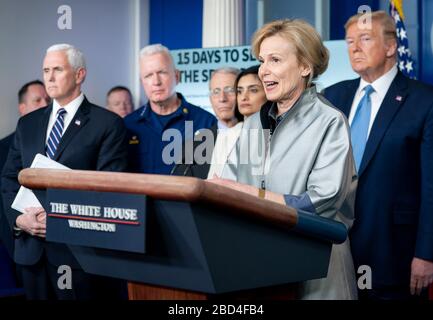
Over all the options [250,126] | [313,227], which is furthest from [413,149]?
[313,227]

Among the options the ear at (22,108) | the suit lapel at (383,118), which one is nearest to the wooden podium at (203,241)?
the suit lapel at (383,118)

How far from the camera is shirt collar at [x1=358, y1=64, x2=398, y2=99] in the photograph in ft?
10.2

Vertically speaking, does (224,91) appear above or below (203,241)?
above

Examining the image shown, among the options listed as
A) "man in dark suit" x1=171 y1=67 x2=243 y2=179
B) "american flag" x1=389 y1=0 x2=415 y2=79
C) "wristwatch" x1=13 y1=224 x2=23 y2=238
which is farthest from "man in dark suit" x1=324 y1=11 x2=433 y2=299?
"american flag" x1=389 y1=0 x2=415 y2=79

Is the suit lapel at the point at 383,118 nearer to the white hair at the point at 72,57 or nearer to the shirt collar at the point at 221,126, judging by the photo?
the shirt collar at the point at 221,126

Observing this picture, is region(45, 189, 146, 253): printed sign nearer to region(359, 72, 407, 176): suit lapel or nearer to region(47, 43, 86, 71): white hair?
region(359, 72, 407, 176): suit lapel

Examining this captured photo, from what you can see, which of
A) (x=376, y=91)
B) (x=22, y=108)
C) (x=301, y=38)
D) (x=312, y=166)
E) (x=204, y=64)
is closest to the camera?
(x=312, y=166)

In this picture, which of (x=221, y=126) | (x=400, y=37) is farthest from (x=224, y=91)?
(x=400, y=37)

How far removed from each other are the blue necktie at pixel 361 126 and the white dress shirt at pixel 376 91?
0.7 inches

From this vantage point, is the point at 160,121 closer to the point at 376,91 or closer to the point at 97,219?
the point at 376,91

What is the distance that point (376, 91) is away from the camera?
123 inches

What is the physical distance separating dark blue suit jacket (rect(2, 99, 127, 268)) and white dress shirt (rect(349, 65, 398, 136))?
109cm

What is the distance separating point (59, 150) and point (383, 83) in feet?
4.86
